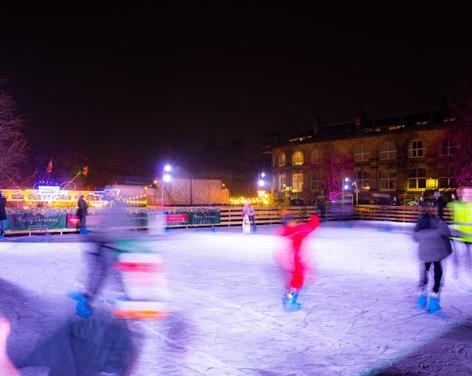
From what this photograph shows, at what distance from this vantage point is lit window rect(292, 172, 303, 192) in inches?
2415

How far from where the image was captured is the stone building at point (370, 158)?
159 ft

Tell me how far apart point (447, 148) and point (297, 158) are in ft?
65.1

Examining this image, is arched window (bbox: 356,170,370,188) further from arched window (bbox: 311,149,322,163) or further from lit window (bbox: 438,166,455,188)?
lit window (bbox: 438,166,455,188)

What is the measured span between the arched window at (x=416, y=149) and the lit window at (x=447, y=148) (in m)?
2.56

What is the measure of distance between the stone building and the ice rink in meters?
34.6

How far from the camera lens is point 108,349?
5129 millimetres

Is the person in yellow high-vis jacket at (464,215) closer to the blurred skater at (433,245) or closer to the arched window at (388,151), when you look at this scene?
the blurred skater at (433,245)

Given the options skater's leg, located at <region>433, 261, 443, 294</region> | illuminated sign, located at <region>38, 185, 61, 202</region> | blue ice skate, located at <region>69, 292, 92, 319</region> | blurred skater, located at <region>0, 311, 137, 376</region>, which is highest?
illuminated sign, located at <region>38, 185, 61, 202</region>

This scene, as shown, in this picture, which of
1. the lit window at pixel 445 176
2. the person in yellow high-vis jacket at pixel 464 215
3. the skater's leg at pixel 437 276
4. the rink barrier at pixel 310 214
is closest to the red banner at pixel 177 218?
the rink barrier at pixel 310 214

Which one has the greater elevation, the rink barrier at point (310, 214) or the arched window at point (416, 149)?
the arched window at point (416, 149)

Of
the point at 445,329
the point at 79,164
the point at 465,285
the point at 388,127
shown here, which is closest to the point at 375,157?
the point at 388,127

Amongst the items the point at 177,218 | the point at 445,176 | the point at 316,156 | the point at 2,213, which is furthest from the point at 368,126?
the point at 2,213

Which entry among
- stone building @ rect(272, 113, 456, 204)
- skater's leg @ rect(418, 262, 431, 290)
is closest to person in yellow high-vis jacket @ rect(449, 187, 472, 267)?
skater's leg @ rect(418, 262, 431, 290)

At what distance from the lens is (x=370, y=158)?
54438 mm
